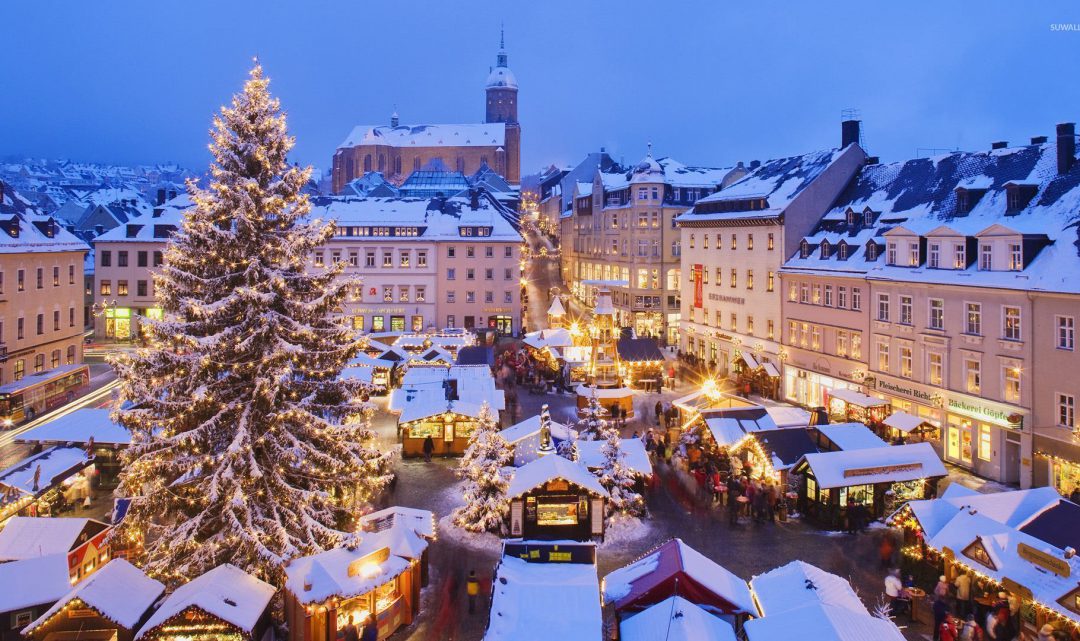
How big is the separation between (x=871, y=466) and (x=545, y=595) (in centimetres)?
1275

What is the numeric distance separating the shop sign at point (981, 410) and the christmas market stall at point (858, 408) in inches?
102

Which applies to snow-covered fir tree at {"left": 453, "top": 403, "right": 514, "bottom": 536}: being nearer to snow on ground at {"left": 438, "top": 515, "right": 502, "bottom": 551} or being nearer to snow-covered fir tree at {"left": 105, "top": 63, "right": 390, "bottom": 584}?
snow on ground at {"left": 438, "top": 515, "right": 502, "bottom": 551}

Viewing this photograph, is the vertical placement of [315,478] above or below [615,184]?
below

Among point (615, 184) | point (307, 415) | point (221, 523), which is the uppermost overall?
point (615, 184)

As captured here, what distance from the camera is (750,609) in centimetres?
1440

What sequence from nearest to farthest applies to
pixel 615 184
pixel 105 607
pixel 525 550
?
pixel 105 607
pixel 525 550
pixel 615 184

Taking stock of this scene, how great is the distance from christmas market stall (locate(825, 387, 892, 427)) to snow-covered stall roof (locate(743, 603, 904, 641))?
19.9m

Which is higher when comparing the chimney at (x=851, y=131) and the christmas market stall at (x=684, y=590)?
the chimney at (x=851, y=131)

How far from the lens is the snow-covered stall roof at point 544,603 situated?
1328cm

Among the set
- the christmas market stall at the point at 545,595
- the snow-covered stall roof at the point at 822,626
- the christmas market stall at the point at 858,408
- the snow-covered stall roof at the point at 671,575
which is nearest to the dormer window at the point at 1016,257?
the christmas market stall at the point at 858,408

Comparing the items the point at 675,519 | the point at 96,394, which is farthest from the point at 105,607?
the point at 96,394

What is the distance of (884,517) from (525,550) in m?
12.6

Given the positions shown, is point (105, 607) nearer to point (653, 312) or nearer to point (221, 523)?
point (221, 523)

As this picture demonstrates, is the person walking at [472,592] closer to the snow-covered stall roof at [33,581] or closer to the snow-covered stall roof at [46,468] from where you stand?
the snow-covered stall roof at [33,581]
